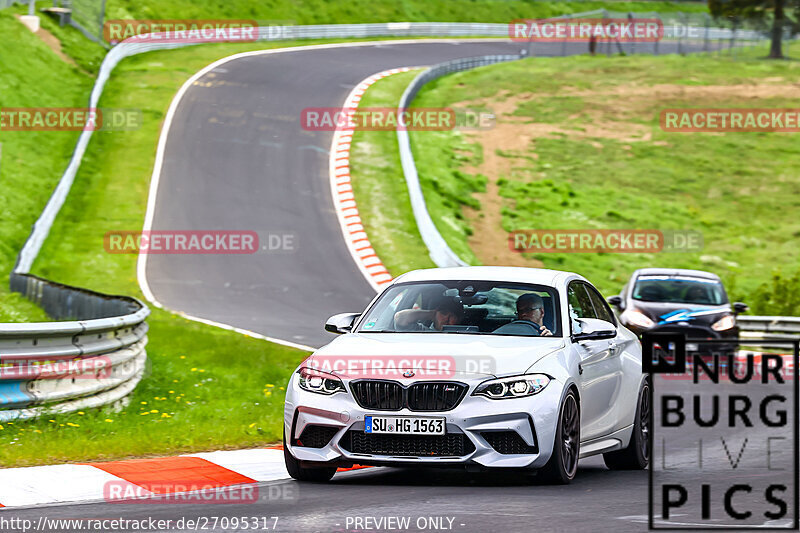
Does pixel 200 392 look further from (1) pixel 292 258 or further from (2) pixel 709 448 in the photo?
(1) pixel 292 258

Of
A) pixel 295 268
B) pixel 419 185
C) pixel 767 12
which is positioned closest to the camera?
pixel 295 268

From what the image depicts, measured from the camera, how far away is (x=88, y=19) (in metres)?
53.5

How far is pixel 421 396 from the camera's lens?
845 cm

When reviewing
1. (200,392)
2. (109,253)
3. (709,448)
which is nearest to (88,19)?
(109,253)

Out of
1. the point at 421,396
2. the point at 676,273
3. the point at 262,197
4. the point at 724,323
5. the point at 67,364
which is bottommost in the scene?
the point at 262,197

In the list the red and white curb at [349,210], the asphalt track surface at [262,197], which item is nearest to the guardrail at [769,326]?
the red and white curb at [349,210]

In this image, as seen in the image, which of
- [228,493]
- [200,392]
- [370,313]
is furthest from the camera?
[200,392]

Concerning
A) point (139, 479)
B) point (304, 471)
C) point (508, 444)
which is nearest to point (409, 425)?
point (508, 444)

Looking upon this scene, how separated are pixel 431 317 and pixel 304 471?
1.51 meters

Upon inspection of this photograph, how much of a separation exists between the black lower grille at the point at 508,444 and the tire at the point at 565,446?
0.61 feet

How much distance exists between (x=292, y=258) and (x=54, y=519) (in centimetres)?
2263

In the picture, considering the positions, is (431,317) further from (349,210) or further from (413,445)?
(349,210)

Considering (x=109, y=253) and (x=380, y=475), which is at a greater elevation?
(x=380, y=475)

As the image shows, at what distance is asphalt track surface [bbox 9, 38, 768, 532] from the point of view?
764 centimetres
